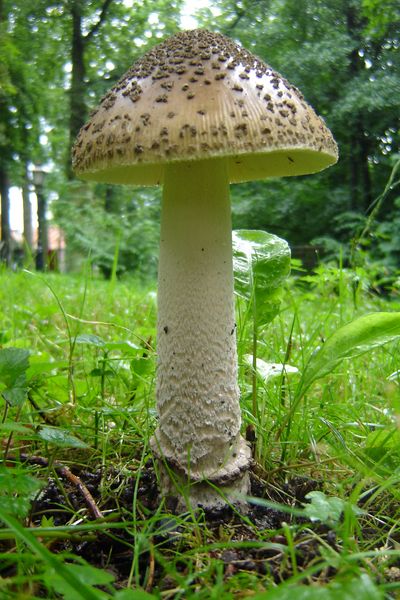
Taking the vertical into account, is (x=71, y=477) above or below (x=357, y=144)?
below

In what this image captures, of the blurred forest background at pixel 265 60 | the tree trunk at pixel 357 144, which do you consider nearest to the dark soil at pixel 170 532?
the blurred forest background at pixel 265 60

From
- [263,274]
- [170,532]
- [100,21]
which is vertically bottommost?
[170,532]

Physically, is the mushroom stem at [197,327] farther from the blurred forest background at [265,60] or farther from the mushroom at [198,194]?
the blurred forest background at [265,60]

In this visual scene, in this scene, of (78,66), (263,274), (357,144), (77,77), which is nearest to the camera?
(263,274)

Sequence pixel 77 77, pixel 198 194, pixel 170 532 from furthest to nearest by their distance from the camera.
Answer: pixel 77 77 < pixel 198 194 < pixel 170 532

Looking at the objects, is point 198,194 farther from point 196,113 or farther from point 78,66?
point 78,66

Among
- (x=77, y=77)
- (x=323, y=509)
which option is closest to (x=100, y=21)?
(x=77, y=77)

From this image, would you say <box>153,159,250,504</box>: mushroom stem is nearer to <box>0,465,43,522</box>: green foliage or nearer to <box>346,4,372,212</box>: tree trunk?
<box>0,465,43,522</box>: green foliage

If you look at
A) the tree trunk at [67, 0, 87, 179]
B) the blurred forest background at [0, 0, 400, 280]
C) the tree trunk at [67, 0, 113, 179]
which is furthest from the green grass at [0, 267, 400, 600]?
the tree trunk at [67, 0, 87, 179]
